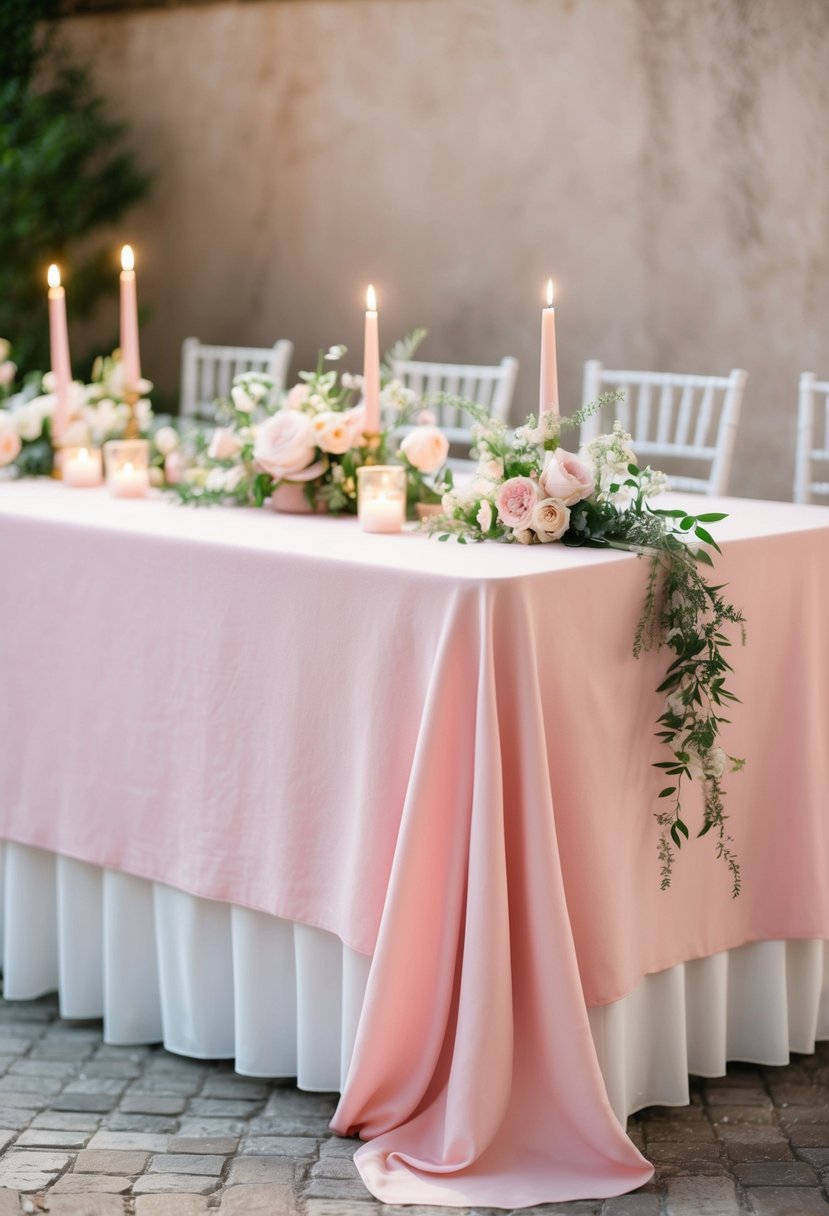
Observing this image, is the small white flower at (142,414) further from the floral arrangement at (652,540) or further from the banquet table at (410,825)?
the floral arrangement at (652,540)

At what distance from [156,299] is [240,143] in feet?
2.54

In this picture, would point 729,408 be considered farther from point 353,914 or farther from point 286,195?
point 286,195

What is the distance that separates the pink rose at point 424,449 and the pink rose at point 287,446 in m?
0.19

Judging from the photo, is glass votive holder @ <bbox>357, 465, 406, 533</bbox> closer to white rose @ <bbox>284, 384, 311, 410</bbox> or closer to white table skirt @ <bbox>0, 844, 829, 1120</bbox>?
white rose @ <bbox>284, 384, 311, 410</bbox>

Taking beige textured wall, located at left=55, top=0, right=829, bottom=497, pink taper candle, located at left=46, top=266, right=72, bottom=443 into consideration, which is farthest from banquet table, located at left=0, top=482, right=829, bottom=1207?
beige textured wall, located at left=55, top=0, right=829, bottom=497

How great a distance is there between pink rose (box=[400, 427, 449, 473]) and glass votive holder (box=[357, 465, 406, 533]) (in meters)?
0.09

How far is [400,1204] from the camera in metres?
2.19

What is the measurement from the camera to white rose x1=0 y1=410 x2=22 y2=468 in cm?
347

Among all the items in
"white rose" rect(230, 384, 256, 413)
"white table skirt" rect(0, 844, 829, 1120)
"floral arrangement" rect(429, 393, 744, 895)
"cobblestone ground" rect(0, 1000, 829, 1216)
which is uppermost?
"white rose" rect(230, 384, 256, 413)

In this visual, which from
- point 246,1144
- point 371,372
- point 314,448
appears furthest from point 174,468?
point 246,1144

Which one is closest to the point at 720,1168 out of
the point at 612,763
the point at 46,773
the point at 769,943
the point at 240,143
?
the point at 769,943

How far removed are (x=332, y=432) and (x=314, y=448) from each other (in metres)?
0.09

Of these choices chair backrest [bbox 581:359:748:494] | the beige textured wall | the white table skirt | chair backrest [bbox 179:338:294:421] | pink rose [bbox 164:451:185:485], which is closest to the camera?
the white table skirt

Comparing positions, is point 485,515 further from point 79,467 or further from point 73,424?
point 73,424
